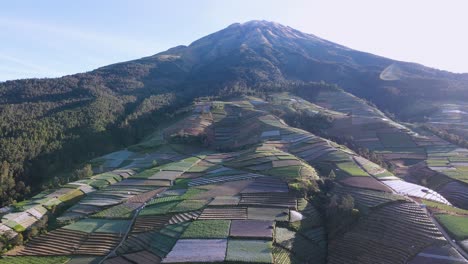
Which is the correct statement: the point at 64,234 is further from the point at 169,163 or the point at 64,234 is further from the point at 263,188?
the point at 169,163

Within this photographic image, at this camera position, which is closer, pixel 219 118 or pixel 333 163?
pixel 333 163

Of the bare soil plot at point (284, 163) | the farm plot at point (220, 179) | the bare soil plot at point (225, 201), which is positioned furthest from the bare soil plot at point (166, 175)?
the bare soil plot at point (284, 163)

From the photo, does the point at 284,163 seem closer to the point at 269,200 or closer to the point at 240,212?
the point at 269,200

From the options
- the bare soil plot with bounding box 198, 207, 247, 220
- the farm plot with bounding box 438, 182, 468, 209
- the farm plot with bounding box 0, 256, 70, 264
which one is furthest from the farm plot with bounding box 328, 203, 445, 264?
the farm plot with bounding box 0, 256, 70, 264

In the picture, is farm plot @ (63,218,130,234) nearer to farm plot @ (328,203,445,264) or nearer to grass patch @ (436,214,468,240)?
farm plot @ (328,203,445,264)

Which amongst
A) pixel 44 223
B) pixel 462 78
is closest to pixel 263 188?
pixel 44 223

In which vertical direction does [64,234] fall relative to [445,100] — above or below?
below
